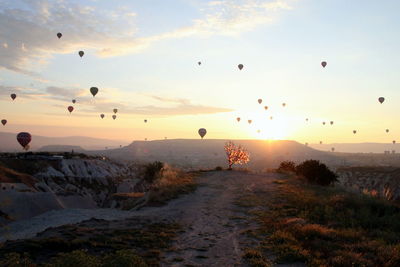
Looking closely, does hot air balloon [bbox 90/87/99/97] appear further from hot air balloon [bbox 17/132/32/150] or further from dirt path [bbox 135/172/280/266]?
dirt path [bbox 135/172/280/266]

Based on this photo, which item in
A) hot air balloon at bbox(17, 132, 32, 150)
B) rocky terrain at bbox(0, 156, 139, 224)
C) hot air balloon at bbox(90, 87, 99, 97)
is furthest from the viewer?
hot air balloon at bbox(17, 132, 32, 150)

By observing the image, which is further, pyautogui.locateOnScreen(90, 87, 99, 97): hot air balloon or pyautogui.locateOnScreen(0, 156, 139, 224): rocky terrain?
pyautogui.locateOnScreen(90, 87, 99, 97): hot air balloon

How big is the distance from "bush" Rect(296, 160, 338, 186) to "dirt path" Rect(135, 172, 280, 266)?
8071 millimetres

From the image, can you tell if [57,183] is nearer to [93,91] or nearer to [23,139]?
[23,139]

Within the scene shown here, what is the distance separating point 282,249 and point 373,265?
2816 millimetres

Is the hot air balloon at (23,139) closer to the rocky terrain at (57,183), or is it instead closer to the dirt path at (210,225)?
the rocky terrain at (57,183)

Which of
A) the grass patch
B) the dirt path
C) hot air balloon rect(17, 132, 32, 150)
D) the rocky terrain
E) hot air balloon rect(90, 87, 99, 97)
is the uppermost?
hot air balloon rect(90, 87, 99, 97)

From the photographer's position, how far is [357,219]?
16.4m

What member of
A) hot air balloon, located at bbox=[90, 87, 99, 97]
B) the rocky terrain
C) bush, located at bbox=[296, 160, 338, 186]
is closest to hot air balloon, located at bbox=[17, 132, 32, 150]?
the rocky terrain

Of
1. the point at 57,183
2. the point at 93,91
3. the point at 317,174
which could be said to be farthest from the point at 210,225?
the point at 57,183

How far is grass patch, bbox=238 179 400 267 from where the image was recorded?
10.6 metres

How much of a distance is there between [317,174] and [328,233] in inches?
1018

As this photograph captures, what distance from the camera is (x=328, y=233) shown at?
13.4m

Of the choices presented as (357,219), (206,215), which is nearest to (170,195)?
(206,215)
